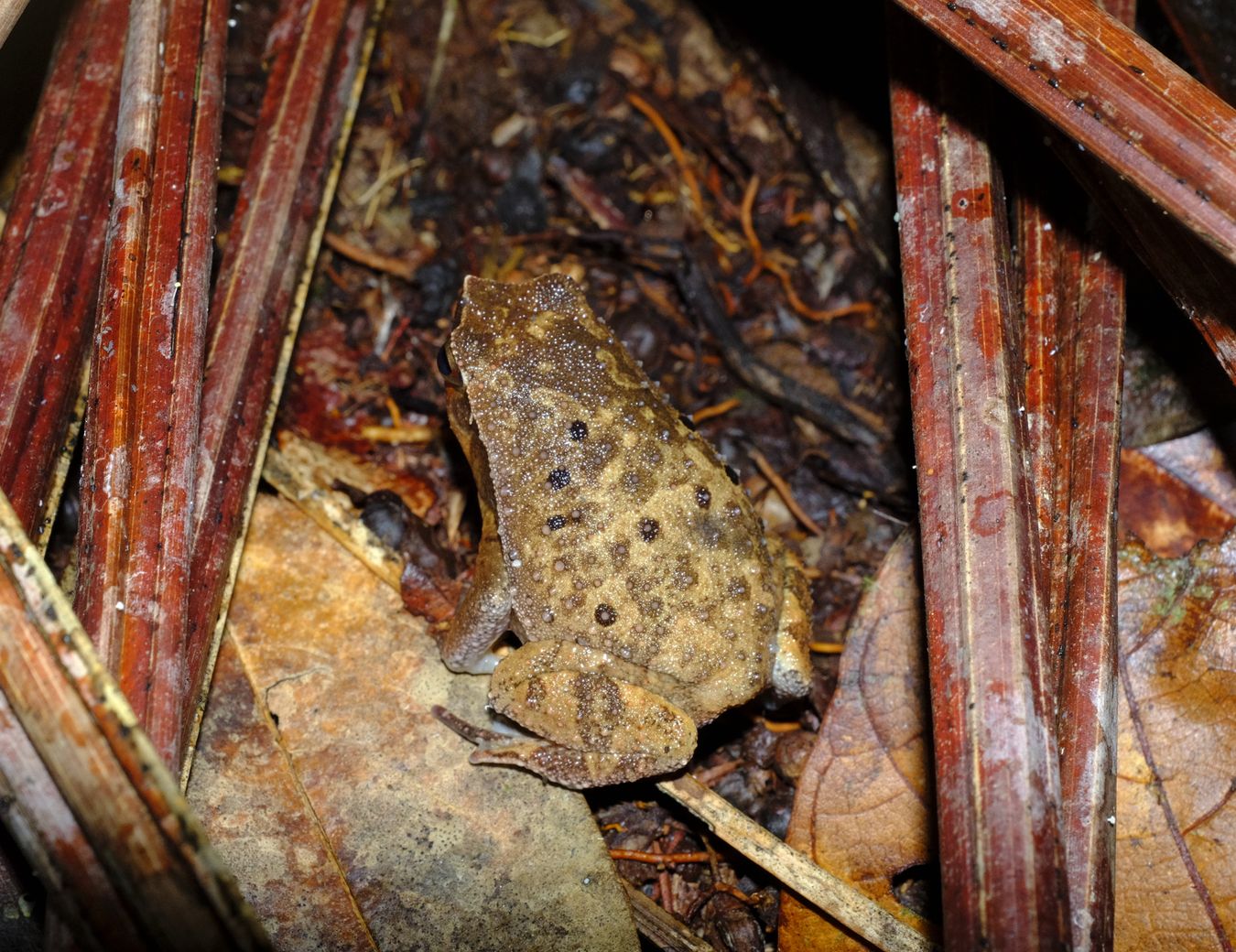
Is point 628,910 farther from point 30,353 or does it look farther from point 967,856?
point 30,353

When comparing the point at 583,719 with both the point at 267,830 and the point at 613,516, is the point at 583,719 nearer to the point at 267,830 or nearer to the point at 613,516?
the point at 613,516

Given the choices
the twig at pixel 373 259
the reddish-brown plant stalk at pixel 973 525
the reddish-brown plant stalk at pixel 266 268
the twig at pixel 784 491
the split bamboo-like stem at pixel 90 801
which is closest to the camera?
the split bamboo-like stem at pixel 90 801

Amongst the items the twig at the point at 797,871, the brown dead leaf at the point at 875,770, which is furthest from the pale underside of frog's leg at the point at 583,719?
the brown dead leaf at the point at 875,770

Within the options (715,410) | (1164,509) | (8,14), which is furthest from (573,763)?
(8,14)

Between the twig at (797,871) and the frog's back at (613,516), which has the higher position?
the frog's back at (613,516)

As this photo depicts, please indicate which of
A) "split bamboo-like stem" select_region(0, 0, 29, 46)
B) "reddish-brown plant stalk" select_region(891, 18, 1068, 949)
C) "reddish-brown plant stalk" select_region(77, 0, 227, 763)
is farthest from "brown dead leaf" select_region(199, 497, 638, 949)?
"split bamboo-like stem" select_region(0, 0, 29, 46)

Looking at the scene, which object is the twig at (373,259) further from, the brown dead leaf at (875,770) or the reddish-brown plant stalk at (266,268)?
the brown dead leaf at (875,770)
